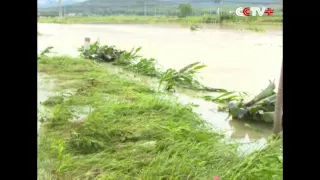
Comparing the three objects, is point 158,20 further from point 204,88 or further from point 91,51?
point 91,51

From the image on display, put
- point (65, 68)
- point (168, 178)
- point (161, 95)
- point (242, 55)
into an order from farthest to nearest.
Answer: point (65, 68), point (161, 95), point (242, 55), point (168, 178)

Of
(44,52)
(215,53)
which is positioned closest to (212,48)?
(215,53)

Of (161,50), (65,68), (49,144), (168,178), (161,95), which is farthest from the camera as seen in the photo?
(65,68)

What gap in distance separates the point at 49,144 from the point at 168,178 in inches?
18.7

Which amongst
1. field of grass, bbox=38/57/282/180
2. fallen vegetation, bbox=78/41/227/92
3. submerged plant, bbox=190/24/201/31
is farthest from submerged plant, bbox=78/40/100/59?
submerged plant, bbox=190/24/201/31

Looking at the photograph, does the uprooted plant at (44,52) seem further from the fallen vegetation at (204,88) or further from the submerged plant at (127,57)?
the submerged plant at (127,57)

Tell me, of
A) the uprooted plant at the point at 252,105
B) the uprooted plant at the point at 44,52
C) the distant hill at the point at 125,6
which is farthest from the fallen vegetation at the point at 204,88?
the distant hill at the point at 125,6

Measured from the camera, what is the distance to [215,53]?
1.51m

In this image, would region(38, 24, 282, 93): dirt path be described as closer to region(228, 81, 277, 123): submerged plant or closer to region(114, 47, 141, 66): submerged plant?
region(228, 81, 277, 123): submerged plant
